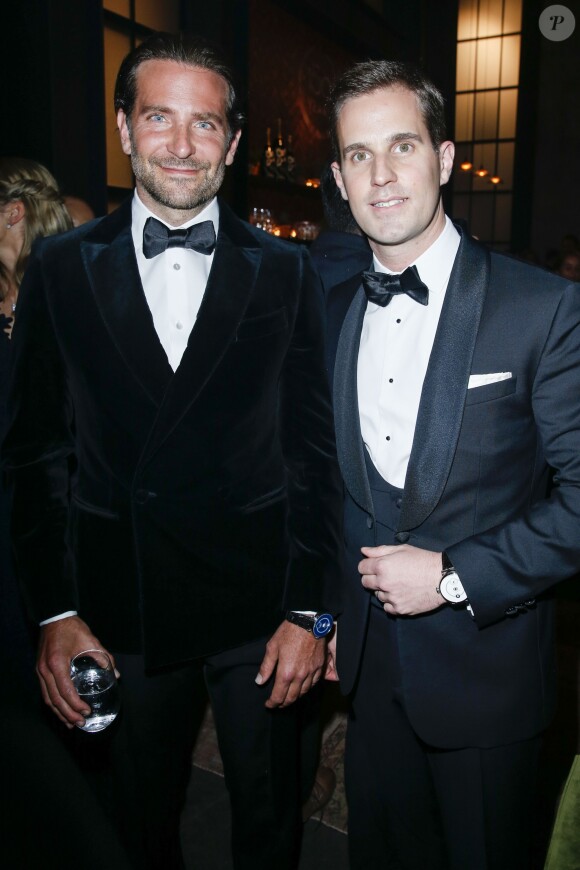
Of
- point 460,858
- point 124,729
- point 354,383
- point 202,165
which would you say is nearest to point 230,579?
point 124,729

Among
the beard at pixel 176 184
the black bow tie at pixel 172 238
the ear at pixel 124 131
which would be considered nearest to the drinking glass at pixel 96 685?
the black bow tie at pixel 172 238

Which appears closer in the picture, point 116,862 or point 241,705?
point 116,862

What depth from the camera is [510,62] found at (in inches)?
479

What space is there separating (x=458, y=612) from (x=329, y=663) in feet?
1.43

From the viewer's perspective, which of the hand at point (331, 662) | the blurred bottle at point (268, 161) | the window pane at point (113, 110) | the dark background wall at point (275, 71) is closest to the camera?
the hand at point (331, 662)

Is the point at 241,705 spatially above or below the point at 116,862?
below

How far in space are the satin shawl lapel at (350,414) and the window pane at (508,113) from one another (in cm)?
1228

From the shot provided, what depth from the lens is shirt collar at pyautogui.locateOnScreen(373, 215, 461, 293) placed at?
4.71 ft

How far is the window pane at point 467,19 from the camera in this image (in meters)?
12.2

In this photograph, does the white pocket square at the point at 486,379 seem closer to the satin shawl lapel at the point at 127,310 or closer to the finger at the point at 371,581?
the finger at the point at 371,581

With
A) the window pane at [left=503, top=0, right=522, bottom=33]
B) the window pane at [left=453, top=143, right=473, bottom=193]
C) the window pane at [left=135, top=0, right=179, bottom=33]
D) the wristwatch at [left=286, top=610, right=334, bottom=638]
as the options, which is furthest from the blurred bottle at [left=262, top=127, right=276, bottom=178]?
the window pane at [left=503, top=0, right=522, bottom=33]

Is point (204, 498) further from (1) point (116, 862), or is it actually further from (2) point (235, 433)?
(1) point (116, 862)

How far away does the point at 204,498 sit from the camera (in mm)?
1494

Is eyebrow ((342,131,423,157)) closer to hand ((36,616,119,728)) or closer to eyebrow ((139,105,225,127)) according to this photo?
eyebrow ((139,105,225,127))
